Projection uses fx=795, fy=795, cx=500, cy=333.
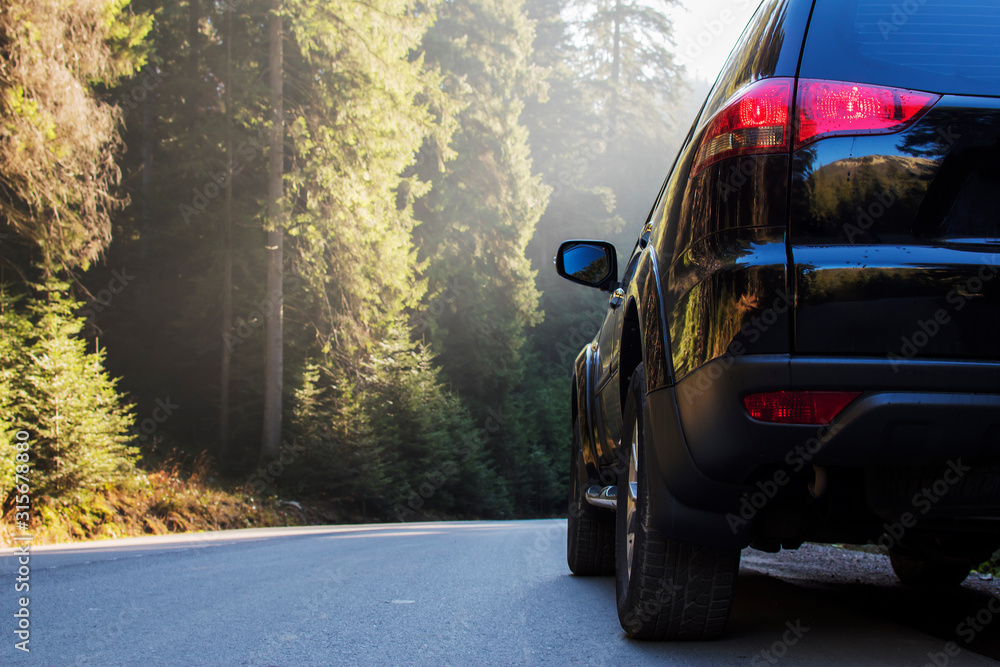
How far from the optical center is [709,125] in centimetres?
265

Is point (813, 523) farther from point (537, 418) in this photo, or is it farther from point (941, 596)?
point (537, 418)

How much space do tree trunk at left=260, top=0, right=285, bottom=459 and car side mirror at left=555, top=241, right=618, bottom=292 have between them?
50.3ft

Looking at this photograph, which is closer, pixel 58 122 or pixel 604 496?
pixel 604 496

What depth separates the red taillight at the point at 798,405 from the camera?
2217mm

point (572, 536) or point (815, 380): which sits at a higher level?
point (815, 380)

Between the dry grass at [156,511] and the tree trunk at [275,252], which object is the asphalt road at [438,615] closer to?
the dry grass at [156,511]

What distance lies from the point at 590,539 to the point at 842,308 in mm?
3270

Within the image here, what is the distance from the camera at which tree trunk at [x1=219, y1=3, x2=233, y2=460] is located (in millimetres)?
20406

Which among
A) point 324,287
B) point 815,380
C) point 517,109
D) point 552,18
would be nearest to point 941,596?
point 815,380

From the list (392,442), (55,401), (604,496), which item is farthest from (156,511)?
(604,496)

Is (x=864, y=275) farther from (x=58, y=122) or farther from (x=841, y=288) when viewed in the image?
(x=58, y=122)

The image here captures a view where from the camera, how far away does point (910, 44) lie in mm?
2400

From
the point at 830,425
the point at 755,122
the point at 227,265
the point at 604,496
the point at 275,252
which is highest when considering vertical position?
the point at 755,122

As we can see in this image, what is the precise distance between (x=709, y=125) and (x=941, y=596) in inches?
129
